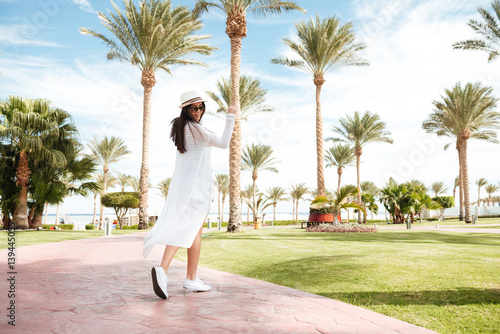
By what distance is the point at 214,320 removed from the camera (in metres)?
2.63

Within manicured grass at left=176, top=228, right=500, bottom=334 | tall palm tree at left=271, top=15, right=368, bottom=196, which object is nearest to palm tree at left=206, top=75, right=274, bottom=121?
tall palm tree at left=271, top=15, right=368, bottom=196

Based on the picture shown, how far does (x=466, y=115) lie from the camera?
2969 cm

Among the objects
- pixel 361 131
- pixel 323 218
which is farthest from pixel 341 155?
pixel 323 218

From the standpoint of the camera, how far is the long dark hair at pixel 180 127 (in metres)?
3.38

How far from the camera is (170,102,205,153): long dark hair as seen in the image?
11.1 ft

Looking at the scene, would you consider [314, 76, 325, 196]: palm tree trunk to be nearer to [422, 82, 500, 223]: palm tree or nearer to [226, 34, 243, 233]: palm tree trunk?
[226, 34, 243, 233]: palm tree trunk

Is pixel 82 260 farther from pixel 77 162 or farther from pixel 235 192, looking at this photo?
pixel 77 162

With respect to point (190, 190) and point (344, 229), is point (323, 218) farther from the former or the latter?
point (190, 190)

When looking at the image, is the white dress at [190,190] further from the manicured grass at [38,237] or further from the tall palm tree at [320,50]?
the tall palm tree at [320,50]

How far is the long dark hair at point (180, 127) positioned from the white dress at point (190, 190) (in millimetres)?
39

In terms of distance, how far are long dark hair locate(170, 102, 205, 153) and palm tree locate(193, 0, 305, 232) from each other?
12901 millimetres

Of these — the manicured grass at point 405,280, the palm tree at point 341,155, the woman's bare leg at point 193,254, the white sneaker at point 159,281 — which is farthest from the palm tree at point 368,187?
the white sneaker at point 159,281

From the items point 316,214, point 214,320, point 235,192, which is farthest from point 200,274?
point 316,214

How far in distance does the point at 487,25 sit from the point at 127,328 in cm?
2691
